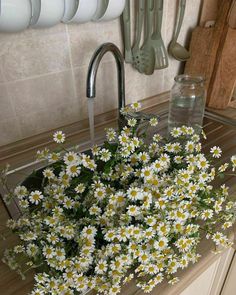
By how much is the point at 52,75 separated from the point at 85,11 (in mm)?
202

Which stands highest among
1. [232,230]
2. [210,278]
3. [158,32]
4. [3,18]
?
[3,18]

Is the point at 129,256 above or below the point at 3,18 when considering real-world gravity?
below

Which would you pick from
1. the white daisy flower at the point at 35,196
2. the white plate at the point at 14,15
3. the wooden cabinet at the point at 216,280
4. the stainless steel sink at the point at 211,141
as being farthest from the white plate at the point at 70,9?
the wooden cabinet at the point at 216,280

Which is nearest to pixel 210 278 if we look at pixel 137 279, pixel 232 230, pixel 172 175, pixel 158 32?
pixel 232 230

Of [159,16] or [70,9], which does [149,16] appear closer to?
[159,16]

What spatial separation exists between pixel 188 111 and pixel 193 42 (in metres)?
0.31

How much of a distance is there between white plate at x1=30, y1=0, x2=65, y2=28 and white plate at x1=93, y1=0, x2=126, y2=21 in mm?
121

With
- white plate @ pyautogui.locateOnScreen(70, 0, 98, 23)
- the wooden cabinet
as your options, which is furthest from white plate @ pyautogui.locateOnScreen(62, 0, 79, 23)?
the wooden cabinet

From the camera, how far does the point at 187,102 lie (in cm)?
90

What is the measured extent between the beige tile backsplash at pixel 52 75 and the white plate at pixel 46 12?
5 cm

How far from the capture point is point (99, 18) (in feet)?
2.42

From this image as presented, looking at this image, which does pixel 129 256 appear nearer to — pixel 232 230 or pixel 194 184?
pixel 194 184

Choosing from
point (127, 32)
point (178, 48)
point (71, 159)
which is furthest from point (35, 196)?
→ point (178, 48)

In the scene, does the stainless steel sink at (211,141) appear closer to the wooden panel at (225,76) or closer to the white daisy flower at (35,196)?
the wooden panel at (225,76)
